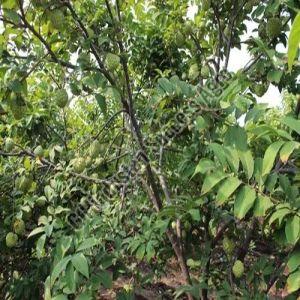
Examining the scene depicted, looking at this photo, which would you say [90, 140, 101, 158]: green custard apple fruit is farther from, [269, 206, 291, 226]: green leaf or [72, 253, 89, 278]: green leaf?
[269, 206, 291, 226]: green leaf

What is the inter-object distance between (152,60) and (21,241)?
1748 millimetres

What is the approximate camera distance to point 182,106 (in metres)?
1.91

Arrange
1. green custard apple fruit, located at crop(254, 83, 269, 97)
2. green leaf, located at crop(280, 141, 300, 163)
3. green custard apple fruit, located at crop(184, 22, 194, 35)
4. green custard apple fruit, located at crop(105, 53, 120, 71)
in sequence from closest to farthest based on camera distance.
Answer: green leaf, located at crop(280, 141, 300, 163) < green custard apple fruit, located at crop(105, 53, 120, 71) < green custard apple fruit, located at crop(254, 83, 269, 97) < green custard apple fruit, located at crop(184, 22, 194, 35)

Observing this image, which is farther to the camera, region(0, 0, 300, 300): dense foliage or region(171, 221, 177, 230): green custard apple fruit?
region(171, 221, 177, 230): green custard apple fruit

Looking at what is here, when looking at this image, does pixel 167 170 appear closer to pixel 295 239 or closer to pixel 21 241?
pixel 21 241

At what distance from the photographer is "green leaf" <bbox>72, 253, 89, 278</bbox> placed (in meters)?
1.43

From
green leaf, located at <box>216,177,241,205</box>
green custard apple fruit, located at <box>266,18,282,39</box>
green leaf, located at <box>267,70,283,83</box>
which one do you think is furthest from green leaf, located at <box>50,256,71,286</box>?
green custard apple fruit, located at <box>266,18,282,39</box>

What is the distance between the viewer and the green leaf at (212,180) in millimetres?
1347

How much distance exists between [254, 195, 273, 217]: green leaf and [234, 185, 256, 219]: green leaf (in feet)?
0.06

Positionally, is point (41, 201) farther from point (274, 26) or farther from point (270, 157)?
point (274, 26)

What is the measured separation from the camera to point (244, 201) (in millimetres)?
1319

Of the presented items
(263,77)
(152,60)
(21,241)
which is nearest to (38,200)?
(21,241)

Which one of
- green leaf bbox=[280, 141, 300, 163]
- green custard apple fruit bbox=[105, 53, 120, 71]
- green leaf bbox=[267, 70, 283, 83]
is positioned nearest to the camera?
green leaf bbox=[280, 141, 300, 163]

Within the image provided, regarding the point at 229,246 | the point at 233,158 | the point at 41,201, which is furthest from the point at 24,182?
the point at 233,158
